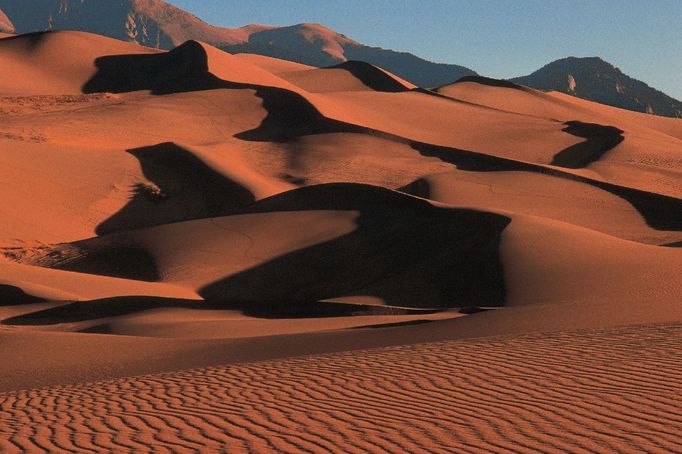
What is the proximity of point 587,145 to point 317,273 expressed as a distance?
1024 inches

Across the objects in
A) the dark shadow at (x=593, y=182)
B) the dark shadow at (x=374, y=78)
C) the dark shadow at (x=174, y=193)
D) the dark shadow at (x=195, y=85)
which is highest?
the dark shadow at (x=374, y=78)

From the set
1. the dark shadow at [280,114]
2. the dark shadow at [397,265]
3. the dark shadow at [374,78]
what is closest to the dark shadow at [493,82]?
the dark shadow at [374,78]

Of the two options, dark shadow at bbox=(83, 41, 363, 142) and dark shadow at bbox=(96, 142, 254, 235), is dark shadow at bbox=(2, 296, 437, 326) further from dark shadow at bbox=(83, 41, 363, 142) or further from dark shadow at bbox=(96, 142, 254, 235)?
dark shadow at bbox=(83, 41, 363, 142)

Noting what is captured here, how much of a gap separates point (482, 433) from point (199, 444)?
1878 millimetres

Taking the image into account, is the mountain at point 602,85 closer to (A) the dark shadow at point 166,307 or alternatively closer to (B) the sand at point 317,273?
(B) the sand at point 317,273

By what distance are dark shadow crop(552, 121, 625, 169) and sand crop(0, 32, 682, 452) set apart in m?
0.22

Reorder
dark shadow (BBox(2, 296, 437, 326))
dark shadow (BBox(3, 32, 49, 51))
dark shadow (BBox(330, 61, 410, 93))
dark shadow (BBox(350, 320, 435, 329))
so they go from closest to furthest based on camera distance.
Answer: dark shadow (BBox(350, 320, 435, 329))
dark shadow (BBox(2, 296, 437, 326))
dark shadow (BBox(3, 32, 49, 51))
dark shadow (BBox(330, 61, 410, 93))

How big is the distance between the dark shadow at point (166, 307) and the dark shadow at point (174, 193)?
9.95m

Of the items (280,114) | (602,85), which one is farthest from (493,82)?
(602,85)

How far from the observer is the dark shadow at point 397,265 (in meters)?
Result: 17.3

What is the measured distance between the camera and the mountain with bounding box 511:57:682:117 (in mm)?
125188

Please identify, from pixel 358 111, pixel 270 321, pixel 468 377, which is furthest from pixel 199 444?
pixel 358 111

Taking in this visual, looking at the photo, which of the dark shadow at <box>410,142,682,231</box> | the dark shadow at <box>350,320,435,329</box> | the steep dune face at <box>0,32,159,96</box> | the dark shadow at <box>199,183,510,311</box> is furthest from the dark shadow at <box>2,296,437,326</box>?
the steep dune face at <box>0,32,159,96</box>

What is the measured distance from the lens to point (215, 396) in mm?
7914
